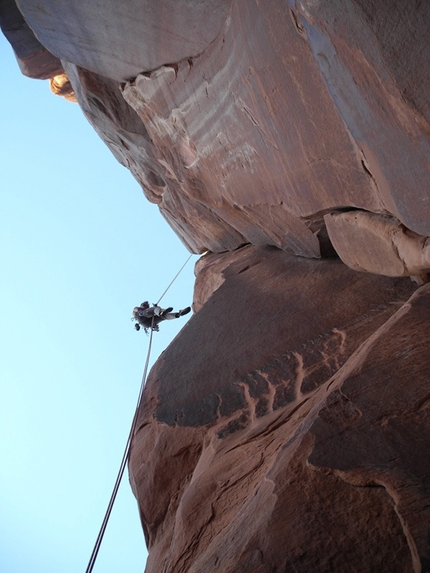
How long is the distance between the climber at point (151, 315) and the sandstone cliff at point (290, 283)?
7.86 feet

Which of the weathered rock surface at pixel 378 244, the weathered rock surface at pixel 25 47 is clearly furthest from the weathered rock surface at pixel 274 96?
the weathered rock surface at pixel 25 47

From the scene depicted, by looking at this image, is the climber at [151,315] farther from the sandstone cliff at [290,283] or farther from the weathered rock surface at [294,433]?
the weathered rock surface at [294,433]

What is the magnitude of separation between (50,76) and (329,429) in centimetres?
946

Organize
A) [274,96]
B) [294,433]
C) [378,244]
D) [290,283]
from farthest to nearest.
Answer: [290,283] → [378,244] → [274,96] → [294,433]

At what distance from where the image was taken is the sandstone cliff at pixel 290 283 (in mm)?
2301

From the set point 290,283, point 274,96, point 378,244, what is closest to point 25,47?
point 290,283

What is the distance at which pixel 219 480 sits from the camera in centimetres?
321

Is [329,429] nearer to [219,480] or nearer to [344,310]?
[219,480]

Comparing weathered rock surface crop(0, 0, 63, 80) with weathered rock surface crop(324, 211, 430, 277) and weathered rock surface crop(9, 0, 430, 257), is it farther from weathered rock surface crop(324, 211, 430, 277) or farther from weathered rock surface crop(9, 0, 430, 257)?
weathered rock surface crop(324, 211, 430, 277)

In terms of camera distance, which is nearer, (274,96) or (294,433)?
(294,433)

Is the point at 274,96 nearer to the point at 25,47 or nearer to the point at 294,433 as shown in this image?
the point at 294,433

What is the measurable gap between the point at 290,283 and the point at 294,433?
2.58 meters

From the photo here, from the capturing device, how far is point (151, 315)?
8.56 meters

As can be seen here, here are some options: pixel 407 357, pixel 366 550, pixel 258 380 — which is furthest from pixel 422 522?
pixel 258 380
